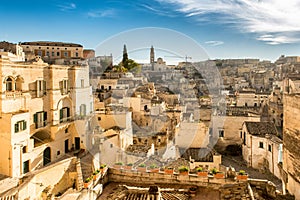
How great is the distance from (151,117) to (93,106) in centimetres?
422

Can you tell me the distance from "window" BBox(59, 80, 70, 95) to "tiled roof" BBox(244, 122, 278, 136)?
11077mm

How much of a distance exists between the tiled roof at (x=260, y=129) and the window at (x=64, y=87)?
1108cm

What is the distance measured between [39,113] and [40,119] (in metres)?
0.33

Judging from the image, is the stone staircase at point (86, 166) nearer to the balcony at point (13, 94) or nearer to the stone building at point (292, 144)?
the balcony at point (13, 94)

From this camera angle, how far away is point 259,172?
603 inches

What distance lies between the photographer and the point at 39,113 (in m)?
15.1

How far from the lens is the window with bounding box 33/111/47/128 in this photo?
1488 cm

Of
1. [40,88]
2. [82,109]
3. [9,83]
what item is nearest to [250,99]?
[82,109]

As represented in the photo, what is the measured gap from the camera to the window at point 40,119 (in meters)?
14.9

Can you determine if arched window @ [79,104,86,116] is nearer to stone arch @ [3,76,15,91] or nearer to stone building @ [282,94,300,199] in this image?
stone arch @ [3,76,15,91]

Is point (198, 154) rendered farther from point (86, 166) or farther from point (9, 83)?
point (9, 83)

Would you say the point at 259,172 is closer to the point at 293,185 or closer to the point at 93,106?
the point at 293,185

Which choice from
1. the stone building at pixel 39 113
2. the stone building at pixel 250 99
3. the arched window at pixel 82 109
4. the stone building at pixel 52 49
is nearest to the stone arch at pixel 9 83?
the stone building at pixel 39 113

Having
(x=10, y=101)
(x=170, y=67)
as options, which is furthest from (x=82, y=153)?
(x=170, y=67)
